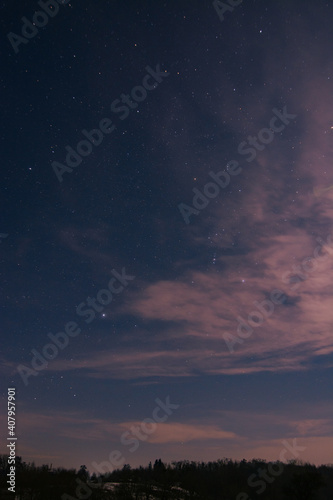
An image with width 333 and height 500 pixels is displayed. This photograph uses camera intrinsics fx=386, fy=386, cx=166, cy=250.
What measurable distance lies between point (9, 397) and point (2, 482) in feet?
115

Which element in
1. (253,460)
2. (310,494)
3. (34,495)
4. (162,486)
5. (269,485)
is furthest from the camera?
(253,460)

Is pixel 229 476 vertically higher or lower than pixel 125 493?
lower

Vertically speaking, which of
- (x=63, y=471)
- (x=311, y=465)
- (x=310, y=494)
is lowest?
(x=311, y=465)

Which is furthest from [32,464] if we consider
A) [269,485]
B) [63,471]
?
[269,485]

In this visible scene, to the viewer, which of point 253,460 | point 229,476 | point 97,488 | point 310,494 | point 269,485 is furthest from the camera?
point 253,460

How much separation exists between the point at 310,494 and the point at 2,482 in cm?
4952

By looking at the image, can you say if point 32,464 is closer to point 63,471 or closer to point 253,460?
point 63,471

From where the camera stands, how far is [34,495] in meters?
44.8

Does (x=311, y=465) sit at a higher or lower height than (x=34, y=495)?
lower

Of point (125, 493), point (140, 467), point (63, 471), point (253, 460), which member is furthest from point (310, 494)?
point (253, 460)

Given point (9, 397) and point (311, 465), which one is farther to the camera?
point (311, 465)

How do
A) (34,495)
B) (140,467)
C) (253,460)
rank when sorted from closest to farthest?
(34,495) < (140,467) < (253,460)

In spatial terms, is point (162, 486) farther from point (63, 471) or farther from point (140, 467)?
point (140, 467)

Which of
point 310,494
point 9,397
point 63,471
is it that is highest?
point 9,397
